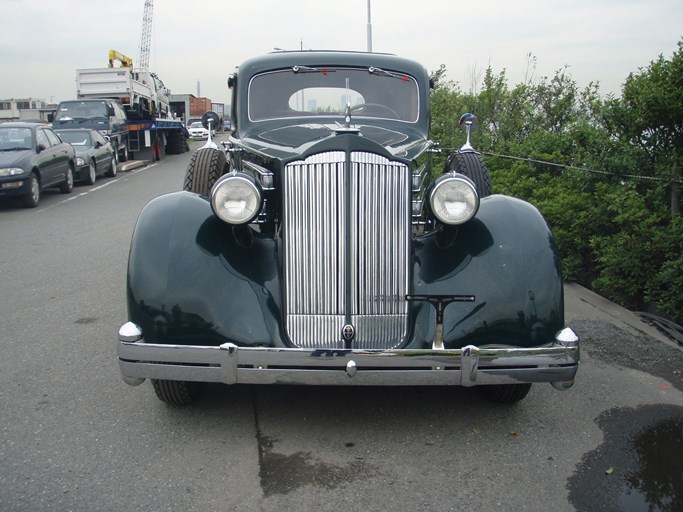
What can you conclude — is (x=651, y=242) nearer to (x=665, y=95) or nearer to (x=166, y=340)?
(x=665, y=95)

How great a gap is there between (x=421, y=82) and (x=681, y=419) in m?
3.11

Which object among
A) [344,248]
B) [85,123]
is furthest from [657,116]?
[85,123]

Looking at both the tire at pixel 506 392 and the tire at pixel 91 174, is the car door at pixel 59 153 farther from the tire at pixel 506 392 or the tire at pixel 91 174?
the tire at pixel 506 392

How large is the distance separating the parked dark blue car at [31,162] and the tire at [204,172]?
8165 millimetres

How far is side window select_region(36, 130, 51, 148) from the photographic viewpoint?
12.9 meters

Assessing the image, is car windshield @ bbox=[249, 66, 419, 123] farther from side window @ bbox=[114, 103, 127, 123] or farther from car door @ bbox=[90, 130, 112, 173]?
side window @ bbox=[114, 103, 127, 123]

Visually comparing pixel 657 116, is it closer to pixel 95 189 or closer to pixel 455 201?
pixel 455 201

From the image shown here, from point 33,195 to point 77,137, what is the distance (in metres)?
4.94


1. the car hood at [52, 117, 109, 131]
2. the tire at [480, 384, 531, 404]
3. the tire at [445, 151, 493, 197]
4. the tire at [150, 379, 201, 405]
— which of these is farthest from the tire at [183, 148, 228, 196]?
the car hood at [52, 117, 109, 131]

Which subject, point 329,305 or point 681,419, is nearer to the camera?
point 329,305

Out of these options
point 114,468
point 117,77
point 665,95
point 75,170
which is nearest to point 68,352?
point 114,468

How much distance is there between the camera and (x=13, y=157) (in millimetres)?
11969

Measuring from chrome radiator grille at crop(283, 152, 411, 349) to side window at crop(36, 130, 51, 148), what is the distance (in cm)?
1125

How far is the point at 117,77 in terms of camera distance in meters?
21.7
